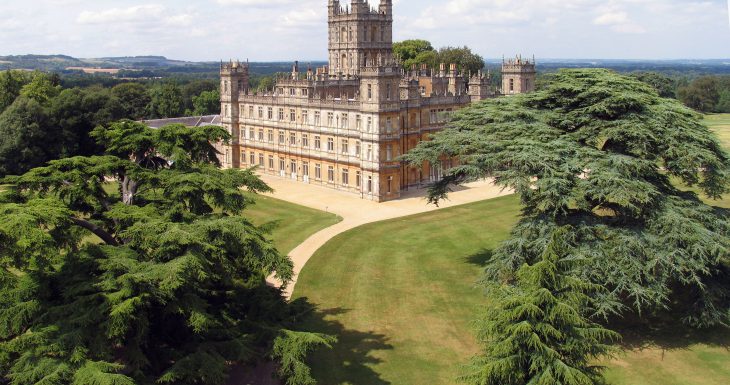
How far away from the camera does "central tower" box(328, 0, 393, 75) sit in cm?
6538

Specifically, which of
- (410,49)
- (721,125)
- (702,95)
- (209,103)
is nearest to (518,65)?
(410,49)

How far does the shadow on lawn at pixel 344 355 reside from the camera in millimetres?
20938

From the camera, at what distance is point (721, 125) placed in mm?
101938

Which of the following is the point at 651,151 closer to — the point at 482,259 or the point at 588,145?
the point at 588,145

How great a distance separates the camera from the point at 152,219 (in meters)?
18.9

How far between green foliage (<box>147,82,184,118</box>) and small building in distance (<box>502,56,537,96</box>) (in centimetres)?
5120

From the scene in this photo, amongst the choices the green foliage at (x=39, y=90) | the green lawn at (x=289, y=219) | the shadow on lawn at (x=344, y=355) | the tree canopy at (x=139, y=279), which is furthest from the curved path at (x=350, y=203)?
the green foliage at (x=39, y=90)

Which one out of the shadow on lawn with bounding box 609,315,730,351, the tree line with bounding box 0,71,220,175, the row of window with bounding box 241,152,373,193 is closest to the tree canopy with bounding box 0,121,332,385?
the shadow on lawn with bounding box 609,315,730,351

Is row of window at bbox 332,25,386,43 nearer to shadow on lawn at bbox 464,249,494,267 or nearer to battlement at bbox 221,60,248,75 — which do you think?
battlement at bbox 221,60,248,75

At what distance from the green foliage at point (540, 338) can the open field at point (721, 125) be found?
68.1 meters

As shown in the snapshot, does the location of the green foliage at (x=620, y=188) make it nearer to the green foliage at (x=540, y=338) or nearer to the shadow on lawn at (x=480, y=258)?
the green foliage at (x=540, y=338)

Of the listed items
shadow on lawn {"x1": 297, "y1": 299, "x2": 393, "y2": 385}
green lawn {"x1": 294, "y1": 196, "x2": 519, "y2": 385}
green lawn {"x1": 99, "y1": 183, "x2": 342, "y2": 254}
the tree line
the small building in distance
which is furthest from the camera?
the small building in distance

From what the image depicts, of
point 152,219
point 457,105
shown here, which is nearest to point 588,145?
point 152,219

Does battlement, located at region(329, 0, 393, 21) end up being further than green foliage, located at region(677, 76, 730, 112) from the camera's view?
No
